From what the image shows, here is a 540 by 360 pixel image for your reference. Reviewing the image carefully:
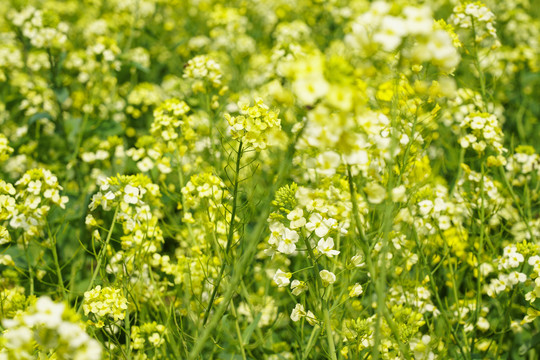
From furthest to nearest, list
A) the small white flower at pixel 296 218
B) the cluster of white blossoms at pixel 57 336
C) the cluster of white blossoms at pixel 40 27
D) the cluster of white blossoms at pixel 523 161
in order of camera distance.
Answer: the cluster of white blossoms at pixel 40 27 < the cluster of white blossoms at pixel 523 161 < the small white flower at pixel 296 218 < the cluster of white blossoms at pixel 57 336

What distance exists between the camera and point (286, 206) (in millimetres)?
1675

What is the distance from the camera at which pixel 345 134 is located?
3.34 ft

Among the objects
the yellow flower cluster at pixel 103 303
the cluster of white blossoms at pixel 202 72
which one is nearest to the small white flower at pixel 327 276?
the yellow flower cluster at pixel 103 303

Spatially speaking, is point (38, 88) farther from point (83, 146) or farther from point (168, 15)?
point (168, 15)

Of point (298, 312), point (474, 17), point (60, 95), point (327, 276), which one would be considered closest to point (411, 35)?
point (327, 276)

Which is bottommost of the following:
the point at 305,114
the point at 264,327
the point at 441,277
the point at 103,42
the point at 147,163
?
the point at 264,327

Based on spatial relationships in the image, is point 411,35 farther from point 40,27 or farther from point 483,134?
point 40,27

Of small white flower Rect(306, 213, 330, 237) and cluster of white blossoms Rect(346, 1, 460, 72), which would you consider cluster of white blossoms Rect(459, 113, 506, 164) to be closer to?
small white flower Rect(306, 213, 330, 237)

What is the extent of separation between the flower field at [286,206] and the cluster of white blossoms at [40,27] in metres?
0.02

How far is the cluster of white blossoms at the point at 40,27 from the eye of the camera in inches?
124

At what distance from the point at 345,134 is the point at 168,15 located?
5987 millimetres

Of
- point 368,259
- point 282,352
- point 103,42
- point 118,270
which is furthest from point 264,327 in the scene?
point 103,42

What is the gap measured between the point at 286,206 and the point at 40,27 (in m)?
2.56

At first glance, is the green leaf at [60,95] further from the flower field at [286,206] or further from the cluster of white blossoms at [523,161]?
the cluster of white blossoms at [523,161]
